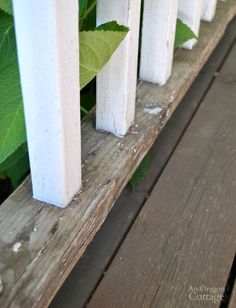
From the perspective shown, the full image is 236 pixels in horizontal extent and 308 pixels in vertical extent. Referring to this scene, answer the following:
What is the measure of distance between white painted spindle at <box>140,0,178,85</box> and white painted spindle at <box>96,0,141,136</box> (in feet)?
0.65

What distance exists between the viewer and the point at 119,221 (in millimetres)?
1120

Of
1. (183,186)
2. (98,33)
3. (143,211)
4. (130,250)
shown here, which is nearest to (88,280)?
(130,250)

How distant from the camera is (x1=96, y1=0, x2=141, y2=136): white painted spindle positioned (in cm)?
100

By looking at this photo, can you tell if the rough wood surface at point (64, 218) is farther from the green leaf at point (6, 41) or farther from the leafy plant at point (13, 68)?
the green leaf at point (6, 41)

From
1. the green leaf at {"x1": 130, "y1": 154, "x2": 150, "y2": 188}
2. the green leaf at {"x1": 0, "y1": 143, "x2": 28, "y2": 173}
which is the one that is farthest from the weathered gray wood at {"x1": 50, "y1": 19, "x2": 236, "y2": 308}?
the green leaf at {"x1": 0, "y1": 143, "x2": 28, "y2": 173}

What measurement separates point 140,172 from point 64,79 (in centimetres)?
47

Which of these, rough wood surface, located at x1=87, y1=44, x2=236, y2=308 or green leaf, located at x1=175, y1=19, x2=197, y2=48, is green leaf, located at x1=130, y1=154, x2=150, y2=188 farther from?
green leaf, located at x1=175, y1=19, x2=197, y2=48

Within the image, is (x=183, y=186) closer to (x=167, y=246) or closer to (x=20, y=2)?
(x=167, y=246)

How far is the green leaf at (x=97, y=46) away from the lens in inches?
35.5

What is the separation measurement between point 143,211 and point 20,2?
1.83 ft

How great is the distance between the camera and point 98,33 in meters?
0.90

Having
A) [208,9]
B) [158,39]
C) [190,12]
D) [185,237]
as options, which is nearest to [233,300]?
[185,237]

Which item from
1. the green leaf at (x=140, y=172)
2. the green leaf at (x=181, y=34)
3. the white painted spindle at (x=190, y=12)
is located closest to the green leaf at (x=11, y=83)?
the green leaf at (x=140, y=172)

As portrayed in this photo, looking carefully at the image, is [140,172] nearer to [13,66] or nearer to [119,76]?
[119,76]
